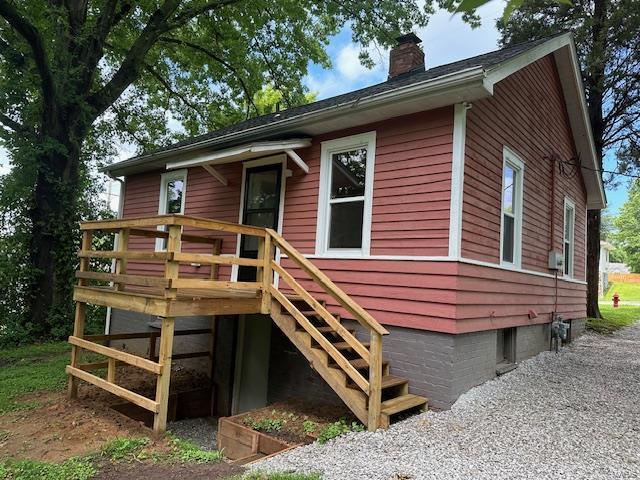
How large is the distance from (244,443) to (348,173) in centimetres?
381

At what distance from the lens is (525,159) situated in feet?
24.0

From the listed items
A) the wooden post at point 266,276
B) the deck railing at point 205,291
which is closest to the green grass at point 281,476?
the deck railing at point 205,291

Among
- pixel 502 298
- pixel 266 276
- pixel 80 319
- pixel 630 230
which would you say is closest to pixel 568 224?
pixel 502 298

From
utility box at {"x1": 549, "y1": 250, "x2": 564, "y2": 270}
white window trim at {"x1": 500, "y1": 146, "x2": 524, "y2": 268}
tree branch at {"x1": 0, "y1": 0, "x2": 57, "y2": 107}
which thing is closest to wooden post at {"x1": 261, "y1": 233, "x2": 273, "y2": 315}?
white window trim at {"x1": 500, "y1": 146, "x2": 524, "y2": 268}

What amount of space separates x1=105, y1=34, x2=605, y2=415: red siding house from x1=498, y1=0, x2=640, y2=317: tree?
562 centimetres

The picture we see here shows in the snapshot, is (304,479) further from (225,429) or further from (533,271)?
(533,271)

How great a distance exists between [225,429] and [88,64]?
10.5 metres

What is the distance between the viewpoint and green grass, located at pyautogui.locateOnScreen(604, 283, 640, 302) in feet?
109

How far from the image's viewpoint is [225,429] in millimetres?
5023

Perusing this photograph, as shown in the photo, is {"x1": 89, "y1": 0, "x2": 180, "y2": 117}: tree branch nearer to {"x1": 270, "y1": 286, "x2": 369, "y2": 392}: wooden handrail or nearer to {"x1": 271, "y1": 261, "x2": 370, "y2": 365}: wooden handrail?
{"x1": 271, "y1": 261, "x2": 370, "y2": 365}: wooden handrail

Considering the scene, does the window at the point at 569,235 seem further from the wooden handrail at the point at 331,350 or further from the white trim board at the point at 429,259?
the wooden handrail at the point at 331,350

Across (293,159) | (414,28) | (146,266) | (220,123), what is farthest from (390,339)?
(220,123)

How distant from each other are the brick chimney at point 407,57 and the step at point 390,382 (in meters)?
6.00

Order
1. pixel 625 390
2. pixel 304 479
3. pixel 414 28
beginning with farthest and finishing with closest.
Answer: pixel 414 28 < pixel 625 390 < pixel 304 479
